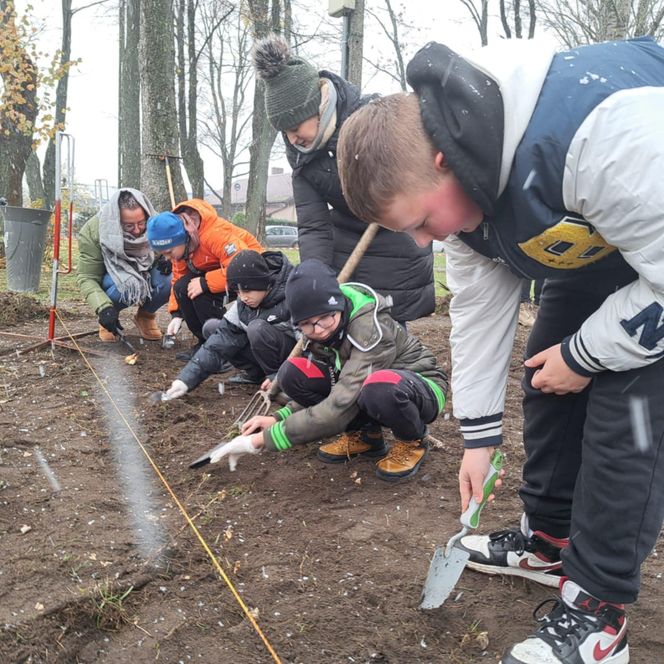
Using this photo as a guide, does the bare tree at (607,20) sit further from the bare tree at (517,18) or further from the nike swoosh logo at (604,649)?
the nike swoosh logo at (604,649)

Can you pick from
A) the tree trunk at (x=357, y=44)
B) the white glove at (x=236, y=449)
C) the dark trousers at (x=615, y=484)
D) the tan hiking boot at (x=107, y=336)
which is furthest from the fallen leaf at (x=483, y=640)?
the tree trunk at (x=357, y=44)

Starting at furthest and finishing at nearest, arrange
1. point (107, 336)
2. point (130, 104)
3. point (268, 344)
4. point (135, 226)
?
point (130, 104) → point (107, 336) → point (135, 226) → point (268, 344)

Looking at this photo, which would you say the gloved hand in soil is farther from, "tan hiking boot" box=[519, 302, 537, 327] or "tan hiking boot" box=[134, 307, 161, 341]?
"tan hiking boot" box=[519, 302, 537, 327]

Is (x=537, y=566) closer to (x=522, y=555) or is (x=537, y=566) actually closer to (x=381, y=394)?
(x=522, y=555)

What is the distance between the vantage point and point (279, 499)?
2643 mm

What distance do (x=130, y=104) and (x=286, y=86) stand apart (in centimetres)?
1519

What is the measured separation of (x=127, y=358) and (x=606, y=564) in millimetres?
3749

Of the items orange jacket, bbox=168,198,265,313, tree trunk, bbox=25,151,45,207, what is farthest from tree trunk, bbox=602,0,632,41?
tree trunk, bbox=25,151,45,207

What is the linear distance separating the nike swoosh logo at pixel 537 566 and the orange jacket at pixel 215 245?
2.83 m

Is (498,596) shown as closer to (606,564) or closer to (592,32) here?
(606,564)

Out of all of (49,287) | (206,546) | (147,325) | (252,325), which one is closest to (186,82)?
(49,287)

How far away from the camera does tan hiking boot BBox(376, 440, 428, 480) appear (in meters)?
2.81

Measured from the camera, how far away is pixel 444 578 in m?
1.90

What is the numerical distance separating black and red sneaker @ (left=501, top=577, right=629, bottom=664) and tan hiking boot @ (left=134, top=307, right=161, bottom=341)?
429cm
